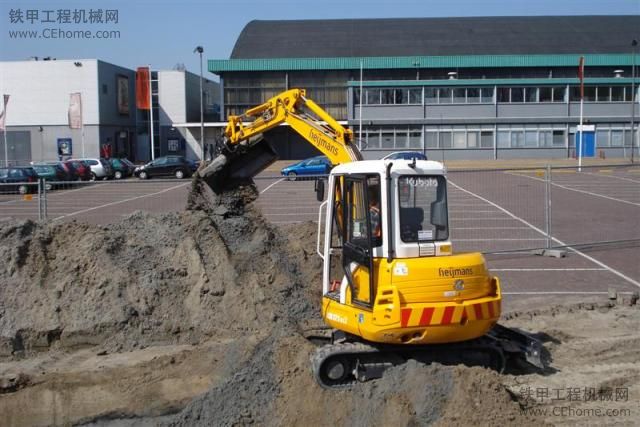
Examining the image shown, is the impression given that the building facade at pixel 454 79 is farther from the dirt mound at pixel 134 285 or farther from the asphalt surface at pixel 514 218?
Result: the dirt mound at pixel 134 285

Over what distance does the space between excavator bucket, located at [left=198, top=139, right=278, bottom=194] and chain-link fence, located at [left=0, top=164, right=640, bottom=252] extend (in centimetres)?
245

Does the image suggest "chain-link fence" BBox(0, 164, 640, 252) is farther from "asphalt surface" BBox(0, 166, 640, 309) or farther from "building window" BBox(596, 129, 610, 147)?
"building window" BBox(596, 129, 610, 147)

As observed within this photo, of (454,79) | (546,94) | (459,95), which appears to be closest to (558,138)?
(546,94)

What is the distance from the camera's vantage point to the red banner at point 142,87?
181 ft

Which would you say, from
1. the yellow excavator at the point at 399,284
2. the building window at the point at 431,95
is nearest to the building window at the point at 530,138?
the building window at the point at 431,95

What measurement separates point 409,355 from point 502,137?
171ft

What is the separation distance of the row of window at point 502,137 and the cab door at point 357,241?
4979 centimetres

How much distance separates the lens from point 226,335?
9.93m

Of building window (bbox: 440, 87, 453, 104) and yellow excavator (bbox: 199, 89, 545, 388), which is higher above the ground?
building window (bbox: 440, 87, 453, 104)

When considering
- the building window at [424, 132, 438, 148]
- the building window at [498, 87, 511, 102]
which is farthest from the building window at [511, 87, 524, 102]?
the building window at [424, 132, 438, 148]

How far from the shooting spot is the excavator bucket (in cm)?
1168

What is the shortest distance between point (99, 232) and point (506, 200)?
44.3 ft

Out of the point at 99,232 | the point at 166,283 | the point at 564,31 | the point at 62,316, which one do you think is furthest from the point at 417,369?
the point at 564,31

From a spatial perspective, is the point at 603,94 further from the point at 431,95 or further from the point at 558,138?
the point at 431,95
